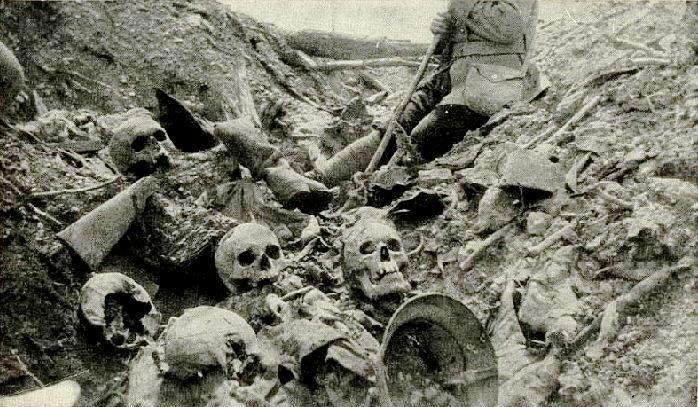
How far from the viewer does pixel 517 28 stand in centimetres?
384

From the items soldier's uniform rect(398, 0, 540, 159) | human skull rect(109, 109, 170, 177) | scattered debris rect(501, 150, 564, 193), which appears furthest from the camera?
soldier's uniform rect(398, 0, 540, 159)

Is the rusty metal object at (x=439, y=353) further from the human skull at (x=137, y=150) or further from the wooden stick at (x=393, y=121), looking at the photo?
the wooden stick at (x=393, y=121)

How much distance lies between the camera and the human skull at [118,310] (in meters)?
2.40

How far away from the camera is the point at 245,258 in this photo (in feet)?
8.99

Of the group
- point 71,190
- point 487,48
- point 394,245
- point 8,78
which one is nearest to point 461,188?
point 394,245

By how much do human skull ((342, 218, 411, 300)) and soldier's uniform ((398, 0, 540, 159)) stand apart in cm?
139

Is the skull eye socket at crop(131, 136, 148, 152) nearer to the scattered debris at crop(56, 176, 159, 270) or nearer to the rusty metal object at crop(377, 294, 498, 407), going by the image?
the scattered debris at crop(56, 176, 159, 270)

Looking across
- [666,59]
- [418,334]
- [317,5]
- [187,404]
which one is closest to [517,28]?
[666,59]

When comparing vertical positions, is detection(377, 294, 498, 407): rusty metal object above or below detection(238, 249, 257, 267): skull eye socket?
above

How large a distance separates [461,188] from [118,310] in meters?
1.89

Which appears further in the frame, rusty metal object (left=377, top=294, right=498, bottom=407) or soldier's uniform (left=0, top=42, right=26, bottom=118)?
soldier's uniform (left=0, top=42, right=26, bottom=118)

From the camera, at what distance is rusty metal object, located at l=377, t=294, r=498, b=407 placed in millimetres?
2096

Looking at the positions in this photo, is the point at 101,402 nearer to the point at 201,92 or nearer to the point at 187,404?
the point at 187,404

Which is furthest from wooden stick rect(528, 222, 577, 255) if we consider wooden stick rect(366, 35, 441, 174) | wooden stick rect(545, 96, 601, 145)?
wooden stick rect(366, 35, 441, 174)
